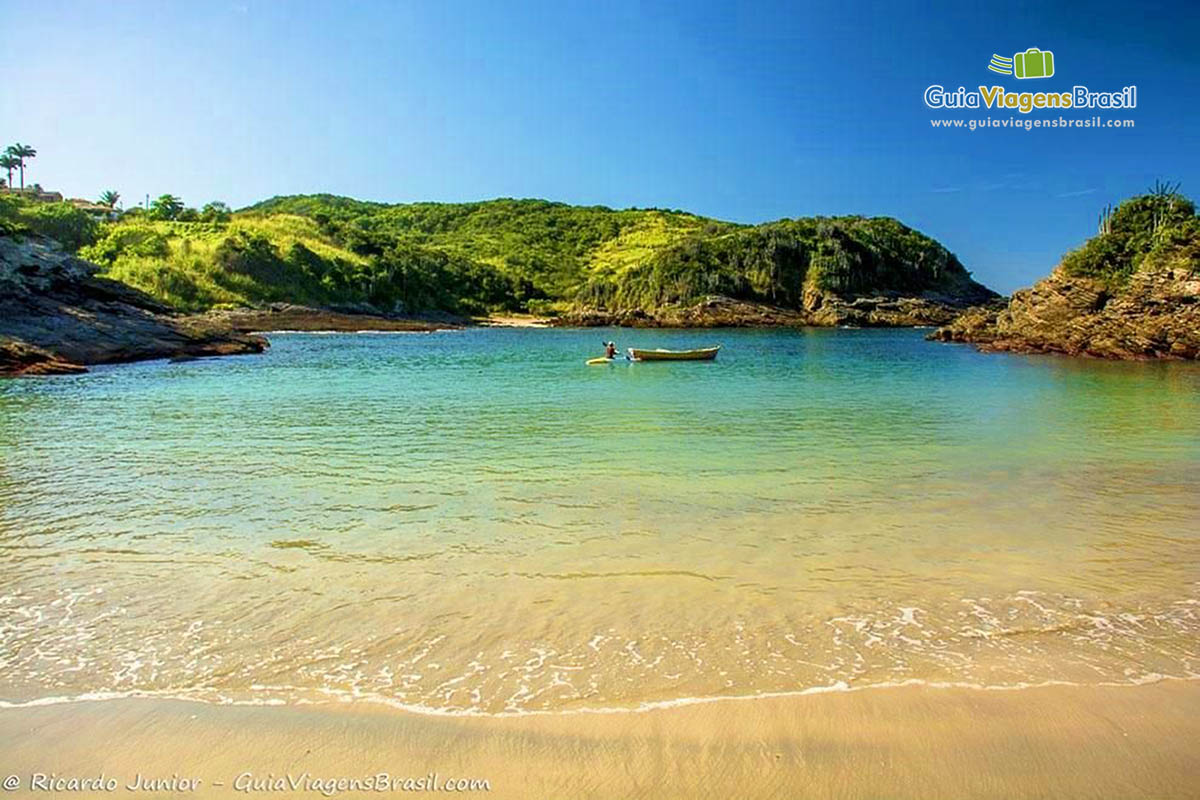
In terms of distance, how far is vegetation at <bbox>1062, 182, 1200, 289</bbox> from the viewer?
4056 centimetres

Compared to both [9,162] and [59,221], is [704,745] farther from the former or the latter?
[9,162]

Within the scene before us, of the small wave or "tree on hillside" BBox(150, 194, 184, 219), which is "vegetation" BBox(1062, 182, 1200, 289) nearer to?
the small wave

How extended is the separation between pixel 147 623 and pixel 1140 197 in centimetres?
5616

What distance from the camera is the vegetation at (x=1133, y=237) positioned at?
40.6 m

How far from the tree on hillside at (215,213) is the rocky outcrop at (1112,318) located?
291 ft

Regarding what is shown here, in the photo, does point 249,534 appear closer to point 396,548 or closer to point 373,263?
point 396,548

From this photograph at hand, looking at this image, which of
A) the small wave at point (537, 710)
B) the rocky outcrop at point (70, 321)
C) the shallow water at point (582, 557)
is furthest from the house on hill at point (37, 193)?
the small wave at point (537, 710)

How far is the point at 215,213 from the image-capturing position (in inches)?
3824

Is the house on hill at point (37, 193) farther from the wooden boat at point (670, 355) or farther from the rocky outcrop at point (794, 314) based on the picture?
the wooden boat at point (670, 355)

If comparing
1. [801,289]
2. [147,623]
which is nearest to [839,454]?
[147,623]

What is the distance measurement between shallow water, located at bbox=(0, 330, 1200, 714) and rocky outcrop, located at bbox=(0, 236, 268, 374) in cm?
1470

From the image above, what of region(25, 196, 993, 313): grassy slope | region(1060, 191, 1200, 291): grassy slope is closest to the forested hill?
region(25, 196, 993, 313): grassy slope

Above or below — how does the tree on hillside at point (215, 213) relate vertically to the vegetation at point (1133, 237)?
above

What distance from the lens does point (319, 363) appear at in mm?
33906
